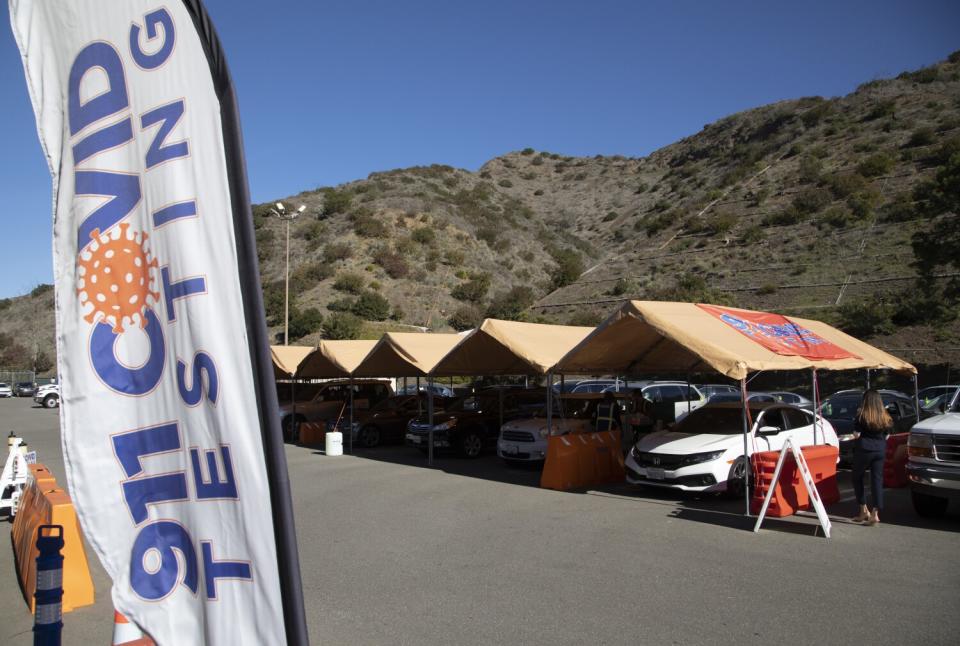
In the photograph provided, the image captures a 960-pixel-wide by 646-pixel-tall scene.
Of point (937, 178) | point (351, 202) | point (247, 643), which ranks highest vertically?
point (351, 202)

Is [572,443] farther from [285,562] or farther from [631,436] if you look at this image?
[285,562]

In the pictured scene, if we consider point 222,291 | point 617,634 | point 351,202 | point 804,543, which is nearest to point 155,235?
point 222,291

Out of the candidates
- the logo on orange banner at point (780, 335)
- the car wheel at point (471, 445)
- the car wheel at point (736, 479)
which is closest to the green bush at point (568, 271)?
the car wheel at point (471, 445)

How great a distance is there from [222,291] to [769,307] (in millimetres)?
38479

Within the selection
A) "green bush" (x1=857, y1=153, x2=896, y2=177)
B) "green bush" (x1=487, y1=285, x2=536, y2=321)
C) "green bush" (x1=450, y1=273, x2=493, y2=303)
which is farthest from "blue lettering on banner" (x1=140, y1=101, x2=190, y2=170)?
"green bush" (x1=857, y1=153, x2=896, y2=177)

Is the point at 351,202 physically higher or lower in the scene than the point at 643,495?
higher

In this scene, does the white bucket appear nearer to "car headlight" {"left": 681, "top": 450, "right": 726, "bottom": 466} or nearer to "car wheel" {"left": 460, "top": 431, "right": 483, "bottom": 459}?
"car wheel" {"left": 460, "top": 431, "right": 483, "bottom": 459}

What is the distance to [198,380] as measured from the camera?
98.5 inches

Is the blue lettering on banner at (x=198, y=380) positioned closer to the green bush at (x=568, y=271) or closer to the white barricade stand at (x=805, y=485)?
the white barricade stand at (x=805, y=485)

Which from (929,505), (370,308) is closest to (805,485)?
(929,505)

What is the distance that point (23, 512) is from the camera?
7945 millimetres

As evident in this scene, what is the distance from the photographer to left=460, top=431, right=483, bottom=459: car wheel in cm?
1752

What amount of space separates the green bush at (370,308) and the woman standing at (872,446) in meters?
43.7

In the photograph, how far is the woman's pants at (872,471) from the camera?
9078 mm
